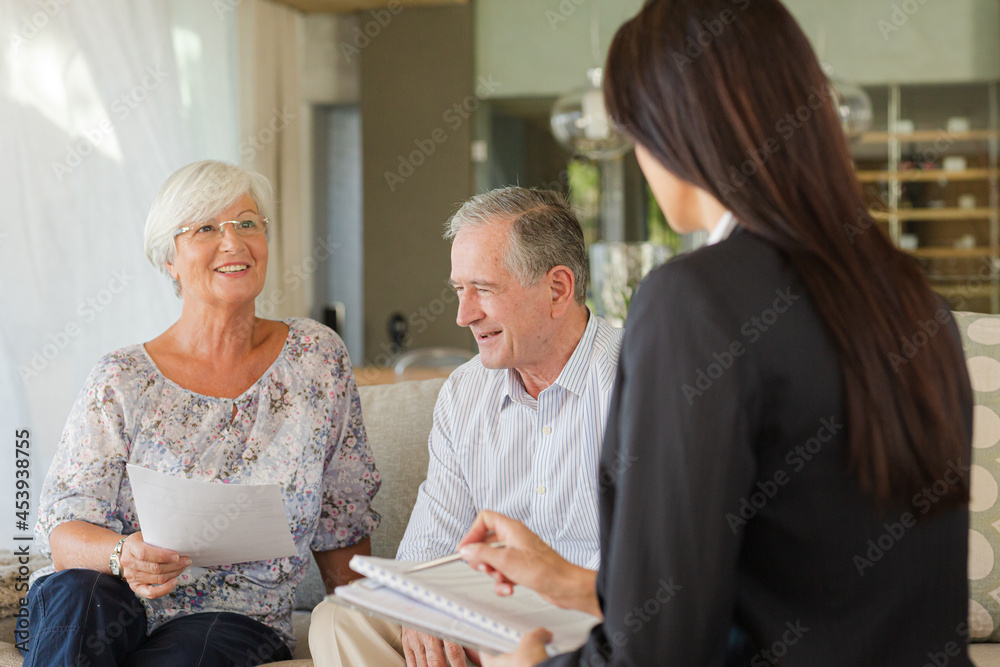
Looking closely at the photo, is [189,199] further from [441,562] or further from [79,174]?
[79,174]

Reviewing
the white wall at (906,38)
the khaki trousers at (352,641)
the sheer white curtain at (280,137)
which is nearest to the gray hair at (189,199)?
the khaki trousers at (352,641)

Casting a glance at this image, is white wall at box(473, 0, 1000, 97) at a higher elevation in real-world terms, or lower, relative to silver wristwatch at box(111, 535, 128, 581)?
higher

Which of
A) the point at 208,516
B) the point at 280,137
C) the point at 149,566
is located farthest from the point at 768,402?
the point at 280,137

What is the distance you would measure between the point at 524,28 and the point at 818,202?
5.15m

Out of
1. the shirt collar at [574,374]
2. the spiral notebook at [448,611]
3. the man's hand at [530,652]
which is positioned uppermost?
the shirt collar at [574,374]

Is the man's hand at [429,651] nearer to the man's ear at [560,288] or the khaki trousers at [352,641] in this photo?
the khaki trousers at [352,641]

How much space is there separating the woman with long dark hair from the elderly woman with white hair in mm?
990

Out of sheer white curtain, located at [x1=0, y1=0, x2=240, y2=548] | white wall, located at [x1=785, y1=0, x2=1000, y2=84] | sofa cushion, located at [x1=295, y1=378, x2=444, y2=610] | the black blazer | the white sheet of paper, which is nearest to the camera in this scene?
the black blazer

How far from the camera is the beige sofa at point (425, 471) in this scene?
178cm

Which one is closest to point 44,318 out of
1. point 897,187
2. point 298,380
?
point 298,380

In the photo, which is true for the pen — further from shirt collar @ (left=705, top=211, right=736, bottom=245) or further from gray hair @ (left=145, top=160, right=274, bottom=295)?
gray hair @ (left=145, top=160, right=274, bottom=295)

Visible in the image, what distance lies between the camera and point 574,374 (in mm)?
1667

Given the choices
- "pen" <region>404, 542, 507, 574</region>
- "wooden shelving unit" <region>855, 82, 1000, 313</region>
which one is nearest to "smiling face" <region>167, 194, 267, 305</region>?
"pen" <region>404, 542, 507, 574</region>

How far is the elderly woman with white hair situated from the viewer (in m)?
1.60
